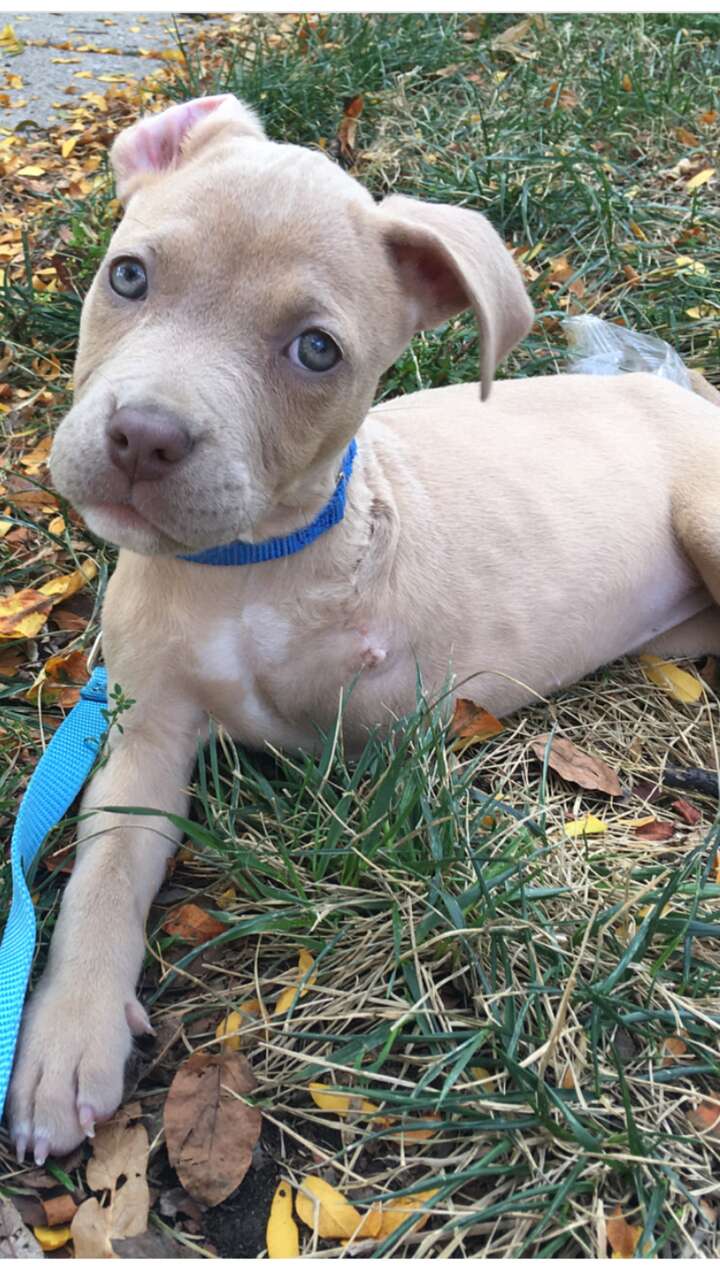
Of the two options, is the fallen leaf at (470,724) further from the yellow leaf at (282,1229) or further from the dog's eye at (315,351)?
the yellow leaf at (282,1229)

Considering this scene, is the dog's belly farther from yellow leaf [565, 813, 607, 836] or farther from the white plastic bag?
the white plastic bag

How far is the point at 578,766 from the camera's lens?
134 inches

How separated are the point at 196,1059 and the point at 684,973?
1.17 meters

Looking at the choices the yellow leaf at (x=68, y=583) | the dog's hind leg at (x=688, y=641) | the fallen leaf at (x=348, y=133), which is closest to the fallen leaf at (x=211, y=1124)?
the yellow leaf at (x=68, y=583)

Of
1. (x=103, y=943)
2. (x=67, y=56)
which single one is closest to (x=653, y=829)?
(x=103, y=943)

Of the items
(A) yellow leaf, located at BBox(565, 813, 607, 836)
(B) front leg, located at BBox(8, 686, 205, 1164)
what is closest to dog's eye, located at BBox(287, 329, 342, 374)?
(B) front leg, located at BBox(8, 686, 205, 1164)

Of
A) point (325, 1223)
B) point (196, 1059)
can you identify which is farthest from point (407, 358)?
point (325, 1223)

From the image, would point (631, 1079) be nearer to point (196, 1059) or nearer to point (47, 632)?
point (196, 1059)

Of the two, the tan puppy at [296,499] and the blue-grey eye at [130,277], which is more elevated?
the blue-grey eye at [130,277]

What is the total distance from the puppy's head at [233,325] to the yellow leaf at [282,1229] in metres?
1.39

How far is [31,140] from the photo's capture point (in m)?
6.46

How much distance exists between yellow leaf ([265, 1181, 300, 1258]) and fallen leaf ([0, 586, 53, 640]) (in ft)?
6.49

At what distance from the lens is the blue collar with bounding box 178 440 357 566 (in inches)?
107

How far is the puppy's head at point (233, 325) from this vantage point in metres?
2.15
